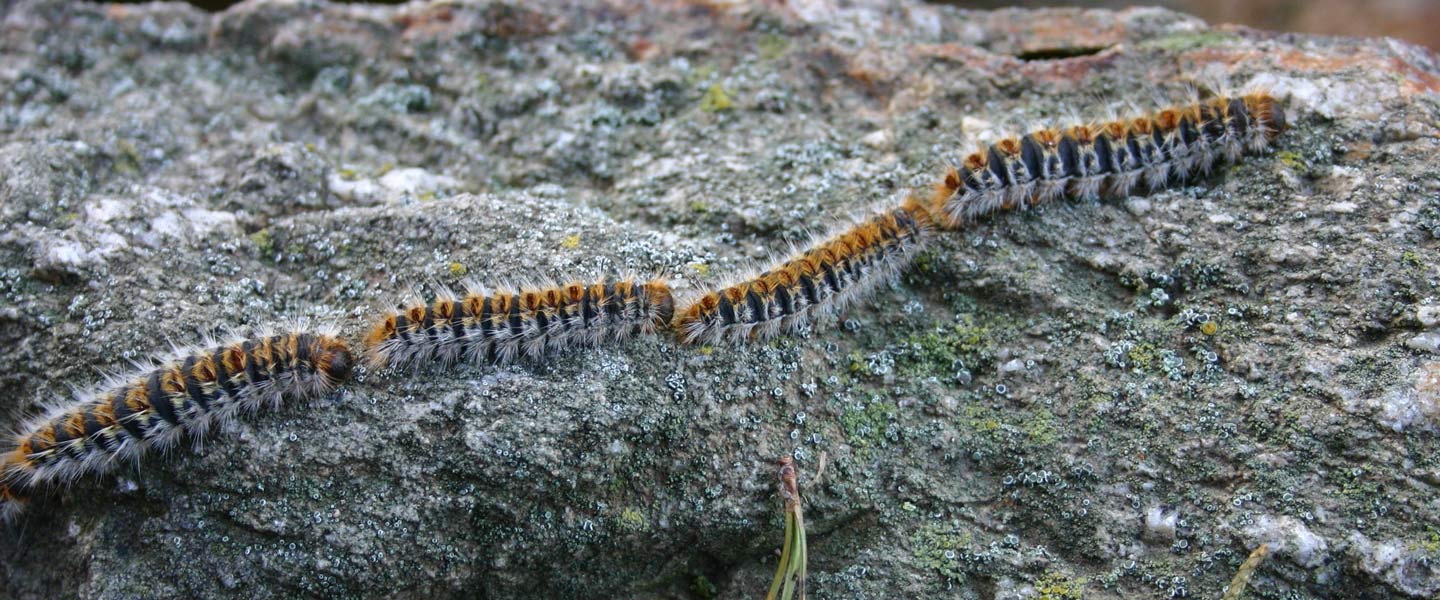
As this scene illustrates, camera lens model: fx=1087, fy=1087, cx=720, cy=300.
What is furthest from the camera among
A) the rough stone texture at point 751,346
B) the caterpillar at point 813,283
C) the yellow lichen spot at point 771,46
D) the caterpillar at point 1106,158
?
the yellow lichen spot at point 771,46

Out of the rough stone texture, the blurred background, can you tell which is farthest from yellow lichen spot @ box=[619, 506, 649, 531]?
the blurred background

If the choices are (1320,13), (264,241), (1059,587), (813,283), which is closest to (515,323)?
(813,283)

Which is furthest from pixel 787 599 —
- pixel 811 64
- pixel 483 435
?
pixel 811 64

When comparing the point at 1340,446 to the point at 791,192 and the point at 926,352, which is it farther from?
the point at 791,192

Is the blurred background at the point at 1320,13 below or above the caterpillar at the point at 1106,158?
below

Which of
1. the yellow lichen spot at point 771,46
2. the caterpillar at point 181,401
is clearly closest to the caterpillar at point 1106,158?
the yellow lichen spot at point 771,46

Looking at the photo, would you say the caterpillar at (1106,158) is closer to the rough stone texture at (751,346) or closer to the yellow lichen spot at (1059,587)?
the rough stone texture at (751,346)
